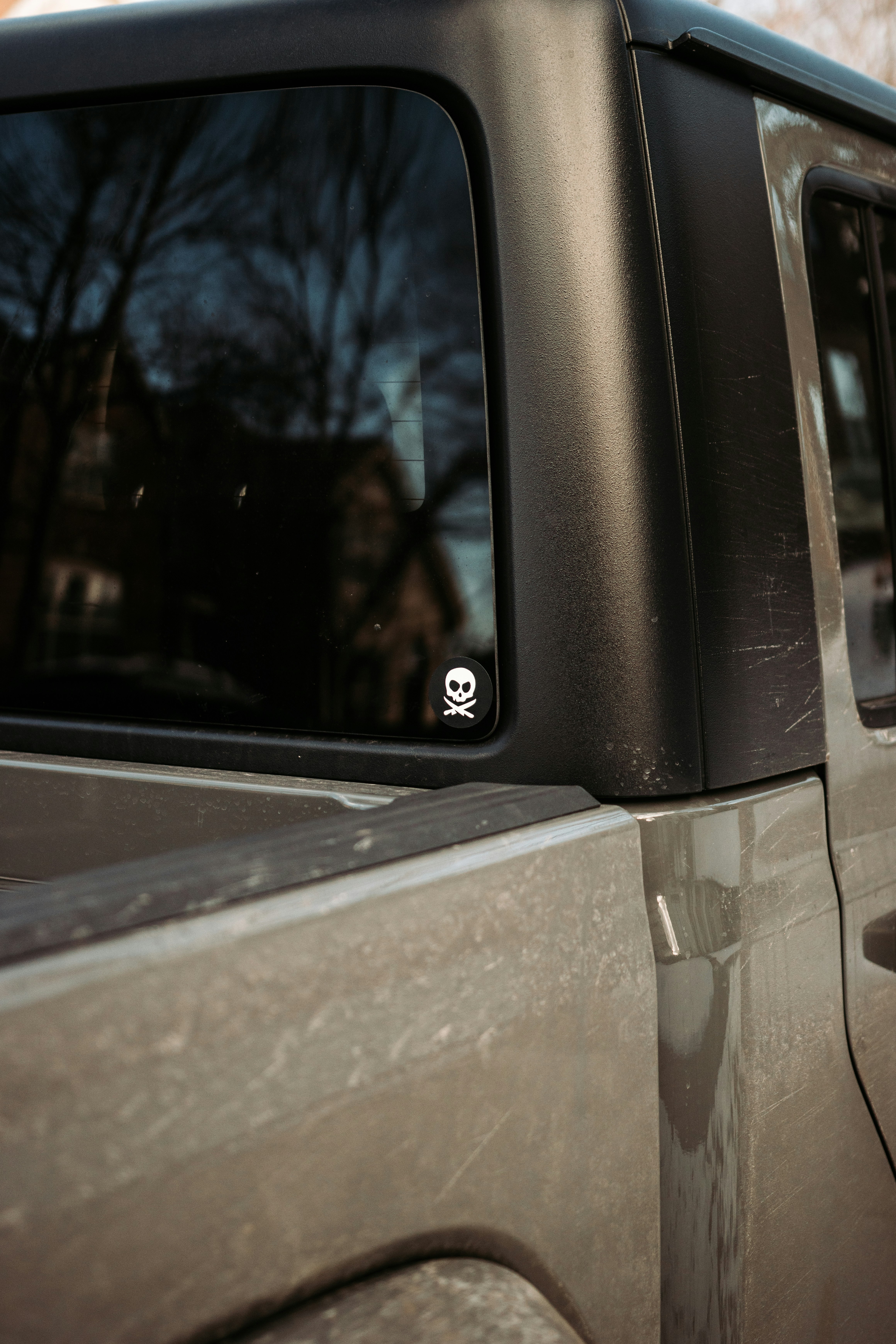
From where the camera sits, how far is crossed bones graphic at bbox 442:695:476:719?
1375mm

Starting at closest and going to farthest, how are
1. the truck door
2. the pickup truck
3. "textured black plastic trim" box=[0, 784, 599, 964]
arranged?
"textured black plastic trim" box=[0, 784, 599, 964], the pickup truck, the truck door

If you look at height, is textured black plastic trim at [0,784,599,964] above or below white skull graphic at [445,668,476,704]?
below

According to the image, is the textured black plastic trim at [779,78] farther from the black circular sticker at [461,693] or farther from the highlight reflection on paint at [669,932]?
the highlight reflection on paint at [669,932]

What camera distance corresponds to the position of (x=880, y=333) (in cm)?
167

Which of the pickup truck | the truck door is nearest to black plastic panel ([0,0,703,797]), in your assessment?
the pickup truck

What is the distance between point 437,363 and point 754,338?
0.38 meters

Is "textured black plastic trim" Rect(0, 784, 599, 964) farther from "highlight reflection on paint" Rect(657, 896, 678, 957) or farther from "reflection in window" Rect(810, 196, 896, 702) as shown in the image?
"reflection in window" Rect(810, 196, 896, 702)

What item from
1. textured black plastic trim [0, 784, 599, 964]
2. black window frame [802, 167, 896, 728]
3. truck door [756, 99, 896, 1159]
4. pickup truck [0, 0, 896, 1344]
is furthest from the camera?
black window frame [802, 167, 896, 728]

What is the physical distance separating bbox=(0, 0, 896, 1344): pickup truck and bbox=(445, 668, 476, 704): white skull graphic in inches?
0.4

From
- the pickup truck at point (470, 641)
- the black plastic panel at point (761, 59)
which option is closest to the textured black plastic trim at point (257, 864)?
the pickup truck at point (470, 641)

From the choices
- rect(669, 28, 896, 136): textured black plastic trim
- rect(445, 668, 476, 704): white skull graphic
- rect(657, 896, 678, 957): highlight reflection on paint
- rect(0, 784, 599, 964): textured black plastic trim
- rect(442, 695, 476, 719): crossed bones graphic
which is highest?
rect(669, 28, 896, 136): textured black plastic trim

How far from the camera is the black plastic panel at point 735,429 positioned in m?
1.33

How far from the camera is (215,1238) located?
86 centimetres

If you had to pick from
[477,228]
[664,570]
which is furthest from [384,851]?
[477,228]
